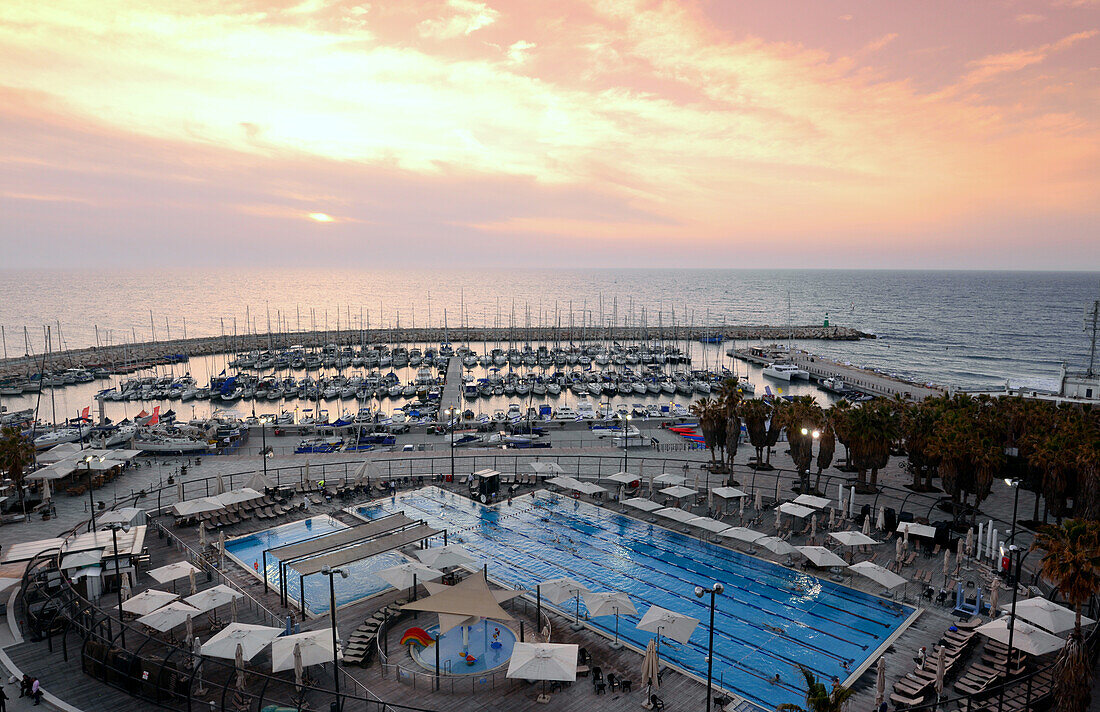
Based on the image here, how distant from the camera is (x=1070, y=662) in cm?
1587

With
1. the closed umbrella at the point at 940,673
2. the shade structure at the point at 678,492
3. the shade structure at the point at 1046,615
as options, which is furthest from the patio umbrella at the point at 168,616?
the shade structure at the point at 1046,615

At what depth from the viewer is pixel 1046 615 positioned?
19484 millimetres

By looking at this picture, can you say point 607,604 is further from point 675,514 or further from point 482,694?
point 675,514

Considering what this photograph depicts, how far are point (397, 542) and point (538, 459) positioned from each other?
18777 millimetres

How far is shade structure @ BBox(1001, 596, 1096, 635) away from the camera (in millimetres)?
19141

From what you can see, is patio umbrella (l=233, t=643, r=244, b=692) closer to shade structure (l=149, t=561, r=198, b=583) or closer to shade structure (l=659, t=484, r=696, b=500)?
shade structure (l=149, t=561, r=198, b=583)

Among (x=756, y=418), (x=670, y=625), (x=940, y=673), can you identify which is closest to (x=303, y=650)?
(x=670, y=625)

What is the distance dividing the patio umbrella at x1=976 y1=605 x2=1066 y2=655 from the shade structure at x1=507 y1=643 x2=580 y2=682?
13.3m

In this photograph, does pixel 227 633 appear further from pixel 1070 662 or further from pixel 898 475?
pixel 898 475

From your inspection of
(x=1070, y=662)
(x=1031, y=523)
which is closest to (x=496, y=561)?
(x=1070, y=662)

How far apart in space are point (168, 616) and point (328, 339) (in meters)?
124

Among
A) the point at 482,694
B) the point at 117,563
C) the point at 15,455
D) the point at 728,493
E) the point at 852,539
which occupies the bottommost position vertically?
the point at 482,694

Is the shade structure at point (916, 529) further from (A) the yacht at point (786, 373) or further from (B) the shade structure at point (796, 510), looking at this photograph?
(A) the yacht at point (786, 373)

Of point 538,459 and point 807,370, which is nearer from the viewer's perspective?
point 538,459
